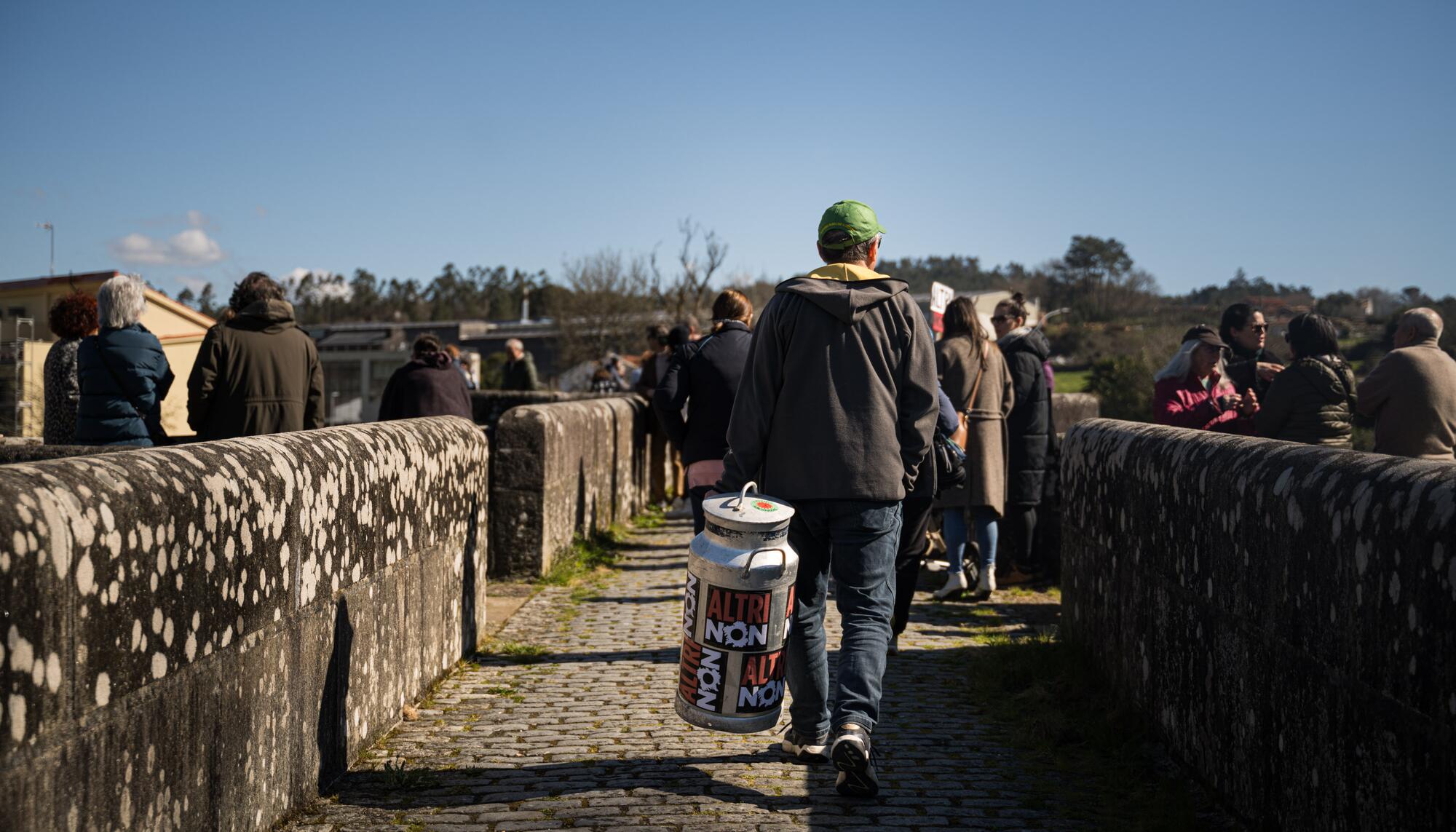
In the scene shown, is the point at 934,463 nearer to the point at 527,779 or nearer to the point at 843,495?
the point at 843,495

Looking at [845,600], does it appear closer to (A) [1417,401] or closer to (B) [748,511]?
(B) [748,511]

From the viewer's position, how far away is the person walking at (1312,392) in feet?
21.3

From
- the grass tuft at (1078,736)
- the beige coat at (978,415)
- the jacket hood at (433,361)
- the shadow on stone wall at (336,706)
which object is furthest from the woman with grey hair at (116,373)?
the beige coat at (978,415)

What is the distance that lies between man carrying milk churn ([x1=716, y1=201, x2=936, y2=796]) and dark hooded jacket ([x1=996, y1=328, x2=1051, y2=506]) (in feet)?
13.5

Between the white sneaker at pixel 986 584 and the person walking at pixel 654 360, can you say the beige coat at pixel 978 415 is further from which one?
the person walking at pixel 654 360

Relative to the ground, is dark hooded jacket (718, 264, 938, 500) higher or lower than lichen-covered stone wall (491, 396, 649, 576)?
higher

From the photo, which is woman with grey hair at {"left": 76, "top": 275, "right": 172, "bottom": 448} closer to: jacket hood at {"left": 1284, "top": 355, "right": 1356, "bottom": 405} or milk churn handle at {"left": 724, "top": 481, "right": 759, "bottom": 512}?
milk churn handle at {"left": 724, "top": 481, "right": 759, "bottom": 512}

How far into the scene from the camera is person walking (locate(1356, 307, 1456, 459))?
5.76 metres

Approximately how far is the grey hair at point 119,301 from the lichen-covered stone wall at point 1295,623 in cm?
465

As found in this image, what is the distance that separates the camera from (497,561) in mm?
8219

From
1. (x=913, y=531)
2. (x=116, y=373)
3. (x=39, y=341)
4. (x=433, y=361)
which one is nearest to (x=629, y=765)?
(x=913, y=531)

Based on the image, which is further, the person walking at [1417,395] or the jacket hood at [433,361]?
the jacket hood at [433,361]

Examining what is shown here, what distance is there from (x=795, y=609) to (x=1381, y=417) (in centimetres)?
344

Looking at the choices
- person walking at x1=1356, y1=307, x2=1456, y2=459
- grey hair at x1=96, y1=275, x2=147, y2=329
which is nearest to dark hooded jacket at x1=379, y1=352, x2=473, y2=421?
grey hair at x1=96, y1=275, x2=147, y2=329
